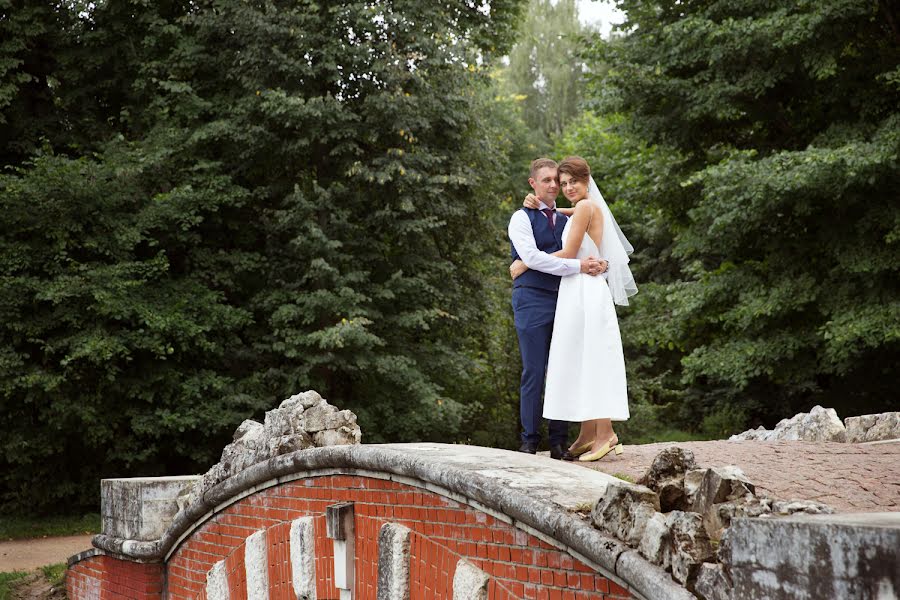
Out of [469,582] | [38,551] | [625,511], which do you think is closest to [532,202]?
[469,582]

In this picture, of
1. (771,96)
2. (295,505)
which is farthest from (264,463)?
(771,96)

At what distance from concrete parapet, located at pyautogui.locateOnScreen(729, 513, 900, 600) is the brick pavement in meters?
1.91

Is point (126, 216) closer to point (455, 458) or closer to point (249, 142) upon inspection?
point (249, 142)

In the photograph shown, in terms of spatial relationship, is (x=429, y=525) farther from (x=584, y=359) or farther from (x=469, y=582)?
(x=584, y=359)

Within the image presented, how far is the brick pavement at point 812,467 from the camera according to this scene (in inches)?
195

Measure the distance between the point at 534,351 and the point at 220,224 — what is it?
39.1 feet

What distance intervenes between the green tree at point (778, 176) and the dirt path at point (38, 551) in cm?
890

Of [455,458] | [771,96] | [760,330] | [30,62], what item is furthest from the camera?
[30,62]

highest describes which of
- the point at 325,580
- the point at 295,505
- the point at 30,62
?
the point at 30,62

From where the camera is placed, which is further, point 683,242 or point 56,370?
point 683,242

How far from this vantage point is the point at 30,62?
16.8m

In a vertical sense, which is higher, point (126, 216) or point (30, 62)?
point (30, 62)

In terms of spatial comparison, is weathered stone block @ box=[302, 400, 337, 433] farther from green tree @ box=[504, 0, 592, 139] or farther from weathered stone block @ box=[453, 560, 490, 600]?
green tree @ box=[504, 0, 592, 139]

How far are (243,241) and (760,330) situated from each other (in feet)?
28.5
